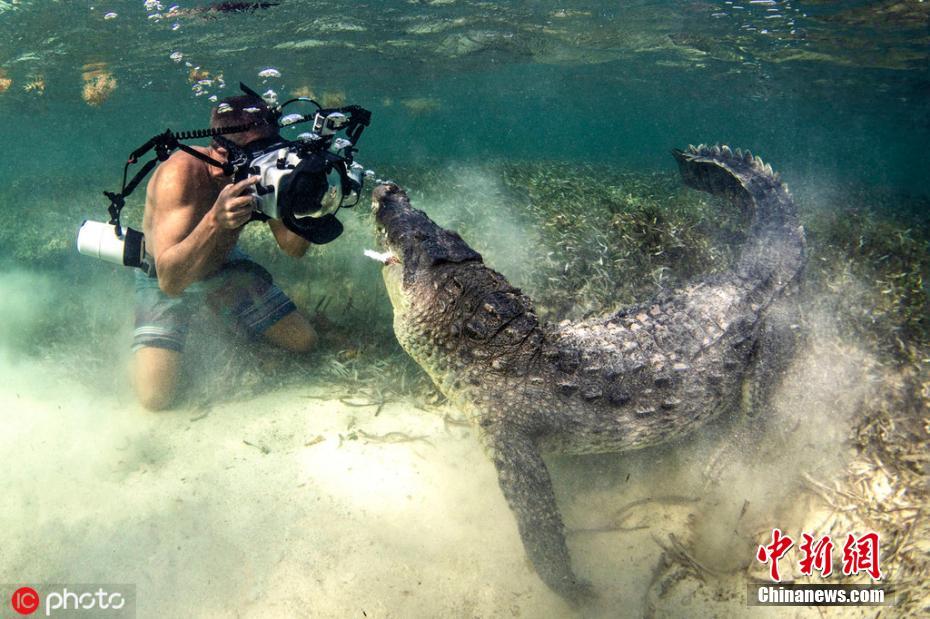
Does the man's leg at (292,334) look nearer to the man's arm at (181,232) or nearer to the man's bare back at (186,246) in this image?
→ the man's bare back at (186,246)

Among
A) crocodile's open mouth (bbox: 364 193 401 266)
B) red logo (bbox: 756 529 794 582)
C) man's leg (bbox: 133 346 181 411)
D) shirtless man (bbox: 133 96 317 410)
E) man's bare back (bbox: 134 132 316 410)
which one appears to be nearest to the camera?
red logo (bbox: 756 529 794 582)

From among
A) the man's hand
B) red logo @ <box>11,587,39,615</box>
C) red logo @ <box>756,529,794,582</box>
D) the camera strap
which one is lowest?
red logo @ <box>756,529,794,582</box>

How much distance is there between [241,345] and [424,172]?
580 cm

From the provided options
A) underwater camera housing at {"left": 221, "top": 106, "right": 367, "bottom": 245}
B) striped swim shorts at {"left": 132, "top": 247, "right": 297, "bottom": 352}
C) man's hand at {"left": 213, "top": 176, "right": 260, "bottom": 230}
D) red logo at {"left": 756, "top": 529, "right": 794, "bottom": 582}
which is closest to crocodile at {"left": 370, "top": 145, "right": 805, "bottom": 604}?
underwater camera housing at {"left": 221, "top": 106, "right": 367, "bottom": 245}

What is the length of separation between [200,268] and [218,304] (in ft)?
4.00

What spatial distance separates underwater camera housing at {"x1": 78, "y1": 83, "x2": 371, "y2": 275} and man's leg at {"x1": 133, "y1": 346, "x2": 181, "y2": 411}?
0.87m

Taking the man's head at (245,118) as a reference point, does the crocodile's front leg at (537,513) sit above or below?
below

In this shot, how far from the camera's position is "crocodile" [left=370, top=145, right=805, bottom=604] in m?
2.65

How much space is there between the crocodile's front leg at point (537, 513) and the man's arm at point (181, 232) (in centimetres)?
238

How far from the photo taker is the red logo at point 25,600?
240cm

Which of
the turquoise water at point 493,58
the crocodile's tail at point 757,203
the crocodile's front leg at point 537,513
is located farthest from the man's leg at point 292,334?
the turquoise water at point 493,58

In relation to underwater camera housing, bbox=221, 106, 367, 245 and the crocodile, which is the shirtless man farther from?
the crocodile

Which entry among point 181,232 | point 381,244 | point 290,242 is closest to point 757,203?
point 381,244

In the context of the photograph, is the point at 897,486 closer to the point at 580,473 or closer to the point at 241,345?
the point at 580,473
